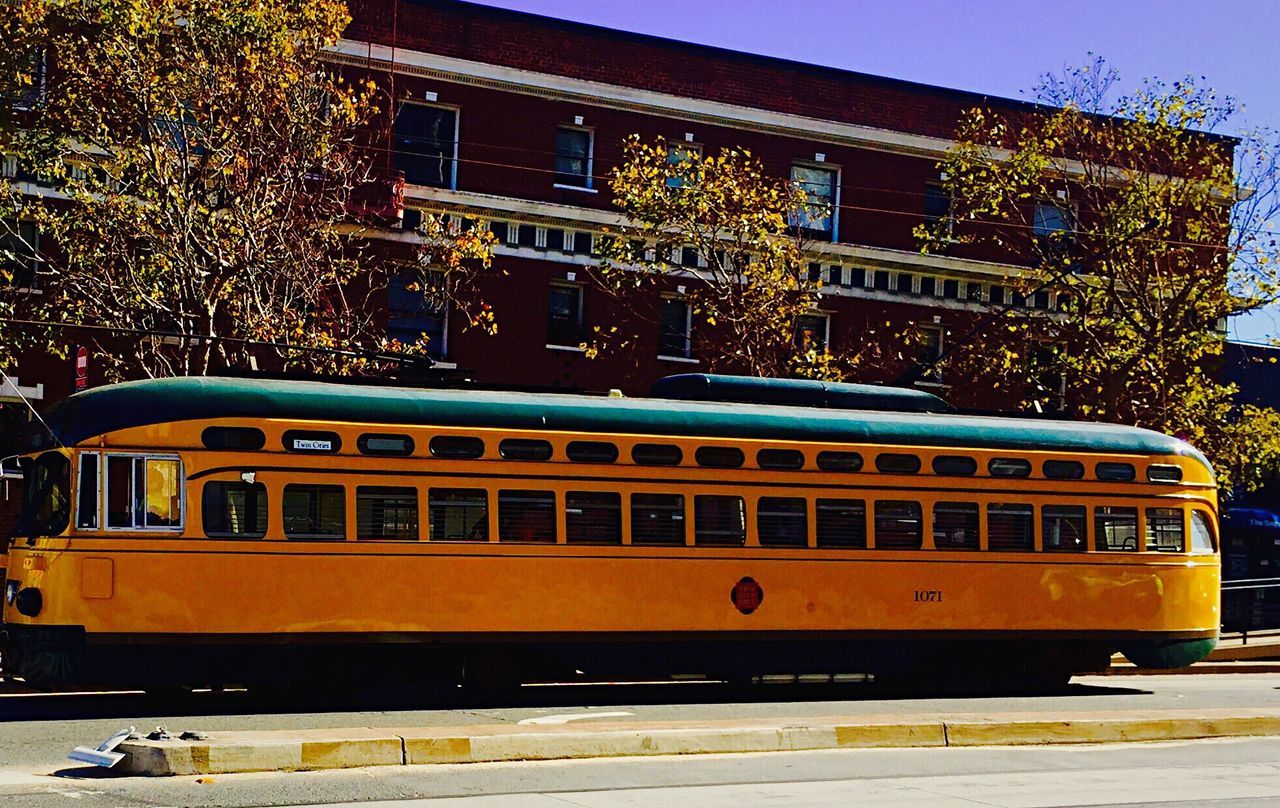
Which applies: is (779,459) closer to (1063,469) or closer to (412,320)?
(1063,469)

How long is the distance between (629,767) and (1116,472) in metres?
9.69

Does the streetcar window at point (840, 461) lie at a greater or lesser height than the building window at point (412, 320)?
lesser

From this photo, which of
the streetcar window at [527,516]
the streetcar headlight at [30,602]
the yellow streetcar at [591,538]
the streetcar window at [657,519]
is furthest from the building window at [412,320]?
the streetcar headlight at [30,602]

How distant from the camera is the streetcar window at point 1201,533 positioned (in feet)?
68.1

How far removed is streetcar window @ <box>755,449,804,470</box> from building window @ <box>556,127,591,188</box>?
18397 mm

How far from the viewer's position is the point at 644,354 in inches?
1436

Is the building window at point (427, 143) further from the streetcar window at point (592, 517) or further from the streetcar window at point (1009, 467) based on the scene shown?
the streetcar window at point (592, 517)

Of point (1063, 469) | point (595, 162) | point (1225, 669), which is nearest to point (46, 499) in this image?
point (1063, 469)

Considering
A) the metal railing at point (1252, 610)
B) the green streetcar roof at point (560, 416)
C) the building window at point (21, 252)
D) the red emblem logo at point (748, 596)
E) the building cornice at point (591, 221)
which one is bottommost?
the metal railing at point (1252, 610)

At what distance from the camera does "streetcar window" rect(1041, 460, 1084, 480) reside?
1977 centimetres

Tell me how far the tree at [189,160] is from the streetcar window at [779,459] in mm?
7829

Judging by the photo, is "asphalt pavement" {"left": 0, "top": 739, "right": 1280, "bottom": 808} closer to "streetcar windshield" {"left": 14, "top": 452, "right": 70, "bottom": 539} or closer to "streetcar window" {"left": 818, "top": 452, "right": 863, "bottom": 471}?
"streetcar window" {"left": 818, "top": 452, "right": 863, "bottom": 471}

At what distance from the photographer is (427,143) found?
34.4m

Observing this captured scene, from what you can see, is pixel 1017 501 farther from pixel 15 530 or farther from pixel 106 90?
pixel 106 90
